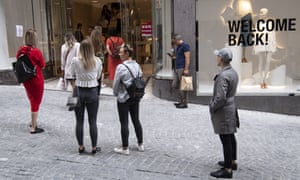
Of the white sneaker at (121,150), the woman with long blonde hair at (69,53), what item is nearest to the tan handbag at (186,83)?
the woman with long blonde hair at (69,53)

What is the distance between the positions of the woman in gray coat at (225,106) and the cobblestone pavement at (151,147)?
1.03ft

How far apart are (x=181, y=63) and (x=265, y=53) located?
254cm

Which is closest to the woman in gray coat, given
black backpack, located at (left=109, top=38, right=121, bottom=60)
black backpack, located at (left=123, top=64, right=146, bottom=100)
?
black backpack, located at (left=123, top=64, right=146, bottom=100)

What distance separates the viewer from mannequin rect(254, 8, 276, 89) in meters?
9.21

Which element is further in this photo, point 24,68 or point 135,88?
point 24,68

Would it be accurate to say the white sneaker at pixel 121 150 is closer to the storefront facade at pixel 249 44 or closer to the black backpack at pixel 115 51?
the storefront facade at pixel 249 44

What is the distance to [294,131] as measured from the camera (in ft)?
23.5

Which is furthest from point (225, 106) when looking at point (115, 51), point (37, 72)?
point (115, 51)

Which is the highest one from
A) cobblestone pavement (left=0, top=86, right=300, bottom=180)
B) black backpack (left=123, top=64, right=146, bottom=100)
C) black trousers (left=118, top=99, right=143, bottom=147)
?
black backpack (left=123, top=64, right=146, bottom=100)

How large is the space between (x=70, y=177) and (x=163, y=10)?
6586 millimetres

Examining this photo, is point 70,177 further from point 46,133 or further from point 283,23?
point 283,23

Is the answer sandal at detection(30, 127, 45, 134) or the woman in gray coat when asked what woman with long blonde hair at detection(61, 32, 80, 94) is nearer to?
sandal at detection(30, 127, 45, 134)

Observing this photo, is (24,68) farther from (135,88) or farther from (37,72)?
(135,88)

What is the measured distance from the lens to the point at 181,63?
28.2ft
